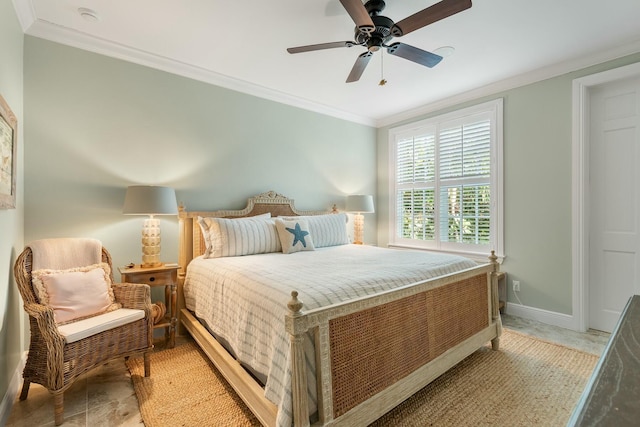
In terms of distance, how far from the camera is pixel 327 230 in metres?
3.50

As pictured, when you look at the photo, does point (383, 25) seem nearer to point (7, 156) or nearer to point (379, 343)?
point (379, 343)

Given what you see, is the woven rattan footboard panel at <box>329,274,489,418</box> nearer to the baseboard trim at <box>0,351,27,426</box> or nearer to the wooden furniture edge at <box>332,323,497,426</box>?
the wooden furniture edge at <box>332,323,497,426</box>

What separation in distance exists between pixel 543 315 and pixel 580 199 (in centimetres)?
122

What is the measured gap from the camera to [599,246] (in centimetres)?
286

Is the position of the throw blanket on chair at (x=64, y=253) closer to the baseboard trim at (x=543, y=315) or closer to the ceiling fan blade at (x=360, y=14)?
the ceiling fan blade at (x=360, y=14)

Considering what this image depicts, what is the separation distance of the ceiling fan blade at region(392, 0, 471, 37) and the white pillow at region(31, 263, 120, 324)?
2.61 m

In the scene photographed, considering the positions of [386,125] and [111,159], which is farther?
[386,125]

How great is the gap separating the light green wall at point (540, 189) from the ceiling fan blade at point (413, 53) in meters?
1.64

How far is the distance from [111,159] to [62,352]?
1629 mm

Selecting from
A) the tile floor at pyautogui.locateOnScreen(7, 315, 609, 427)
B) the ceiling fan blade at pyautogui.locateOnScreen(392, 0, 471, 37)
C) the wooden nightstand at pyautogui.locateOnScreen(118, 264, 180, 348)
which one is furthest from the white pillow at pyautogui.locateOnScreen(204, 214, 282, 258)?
the ceiling fan blade at pyautogui.locateOnScreen(392, 0, 471, 37)

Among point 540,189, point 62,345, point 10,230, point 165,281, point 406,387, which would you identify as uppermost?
point 540,189

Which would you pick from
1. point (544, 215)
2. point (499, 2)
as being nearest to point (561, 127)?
point (544, 215)

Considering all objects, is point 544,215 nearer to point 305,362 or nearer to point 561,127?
point 561,127

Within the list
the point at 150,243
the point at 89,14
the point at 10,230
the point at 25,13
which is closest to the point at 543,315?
the point at 150,243
